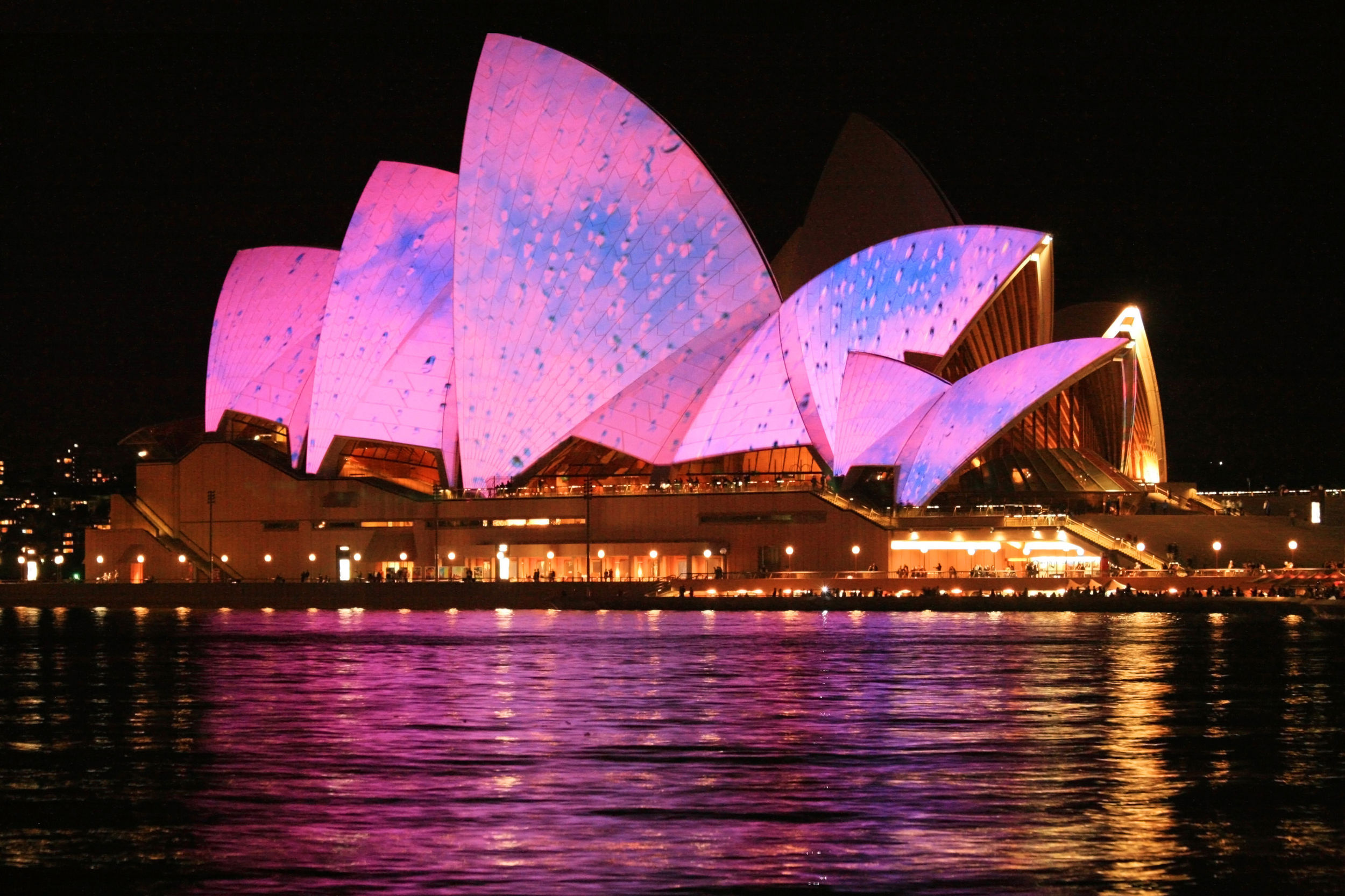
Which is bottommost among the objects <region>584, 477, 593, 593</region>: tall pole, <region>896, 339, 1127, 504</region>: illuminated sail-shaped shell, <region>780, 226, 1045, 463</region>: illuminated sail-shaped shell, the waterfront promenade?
the waterfront promenade

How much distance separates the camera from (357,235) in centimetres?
6681

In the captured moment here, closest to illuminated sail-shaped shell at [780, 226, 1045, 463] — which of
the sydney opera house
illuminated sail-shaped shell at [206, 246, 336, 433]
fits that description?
the sydney opera house

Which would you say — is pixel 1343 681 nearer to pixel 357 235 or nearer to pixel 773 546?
pixel 773 546

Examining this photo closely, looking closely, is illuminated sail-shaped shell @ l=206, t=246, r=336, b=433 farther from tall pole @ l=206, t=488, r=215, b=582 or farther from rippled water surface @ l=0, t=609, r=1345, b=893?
rippled water surface @ l=0, t=609, r=1345, b=893

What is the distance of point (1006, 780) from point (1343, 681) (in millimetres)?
13314

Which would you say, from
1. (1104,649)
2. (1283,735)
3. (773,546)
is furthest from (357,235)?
(1283,735)

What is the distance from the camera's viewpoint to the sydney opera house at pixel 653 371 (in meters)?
60.3

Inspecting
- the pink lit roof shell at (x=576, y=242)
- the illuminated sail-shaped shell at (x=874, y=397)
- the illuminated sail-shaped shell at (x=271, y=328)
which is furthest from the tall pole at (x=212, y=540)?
the illuminated sail-shaped shell at (x=874, y=397)

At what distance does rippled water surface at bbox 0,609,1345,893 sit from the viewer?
44.9ft

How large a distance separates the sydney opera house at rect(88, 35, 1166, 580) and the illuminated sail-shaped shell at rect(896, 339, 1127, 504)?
0.10 meters

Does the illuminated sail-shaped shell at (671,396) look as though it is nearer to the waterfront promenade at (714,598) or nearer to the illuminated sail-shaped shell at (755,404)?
the illuminated sail-shaped shell at (755,404)

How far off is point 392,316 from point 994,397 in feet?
76.9

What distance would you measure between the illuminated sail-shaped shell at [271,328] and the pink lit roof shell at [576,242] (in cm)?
1124

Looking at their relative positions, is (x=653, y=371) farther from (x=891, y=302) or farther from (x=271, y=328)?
(x=271, y=328)
